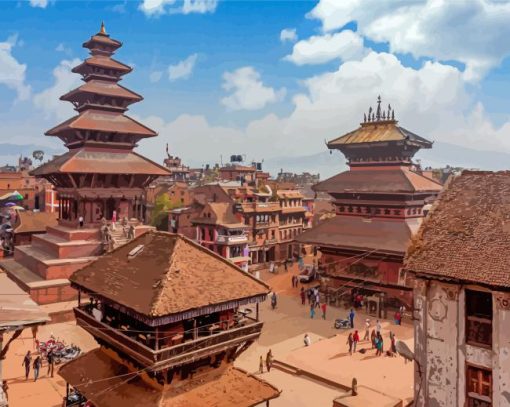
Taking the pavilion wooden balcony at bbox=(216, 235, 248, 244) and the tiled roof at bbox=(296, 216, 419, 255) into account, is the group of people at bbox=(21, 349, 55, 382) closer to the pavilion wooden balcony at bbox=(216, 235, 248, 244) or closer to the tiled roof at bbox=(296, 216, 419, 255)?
the tiled roof at bbox=(296, 216, 419, 255)

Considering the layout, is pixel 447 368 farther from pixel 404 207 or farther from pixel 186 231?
pixel 186 231

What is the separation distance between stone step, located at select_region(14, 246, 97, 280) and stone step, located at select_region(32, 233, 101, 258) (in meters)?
0.45

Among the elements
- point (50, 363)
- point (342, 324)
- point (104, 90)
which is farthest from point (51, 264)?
point (342, 324)

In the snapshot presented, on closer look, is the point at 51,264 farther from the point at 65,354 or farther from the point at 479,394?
the point at 479,394

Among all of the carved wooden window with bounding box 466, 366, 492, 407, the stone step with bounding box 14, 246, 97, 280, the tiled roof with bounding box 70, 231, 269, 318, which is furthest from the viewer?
the stone step with bounding box 14, 246, 97, 280

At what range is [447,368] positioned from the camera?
13164mm

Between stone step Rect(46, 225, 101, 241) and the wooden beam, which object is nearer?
stone step Rect(46, 225, 101, 241)

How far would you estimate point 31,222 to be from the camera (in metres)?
47.5

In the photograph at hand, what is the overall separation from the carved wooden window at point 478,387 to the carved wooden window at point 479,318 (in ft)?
2.73

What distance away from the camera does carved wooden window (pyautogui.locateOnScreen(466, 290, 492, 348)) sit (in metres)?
12.5

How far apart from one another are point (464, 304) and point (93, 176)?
30.7m

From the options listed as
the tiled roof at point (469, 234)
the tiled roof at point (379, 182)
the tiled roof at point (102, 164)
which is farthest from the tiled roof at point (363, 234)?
the tiled roof at point (469, 234)

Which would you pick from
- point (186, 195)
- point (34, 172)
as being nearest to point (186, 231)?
point (186, 195)

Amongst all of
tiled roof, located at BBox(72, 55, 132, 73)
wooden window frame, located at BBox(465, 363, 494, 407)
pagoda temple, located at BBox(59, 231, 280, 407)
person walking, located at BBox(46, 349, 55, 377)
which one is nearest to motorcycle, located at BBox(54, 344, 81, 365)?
A: person walking, located at BBox(46, 349, 55, 377)
